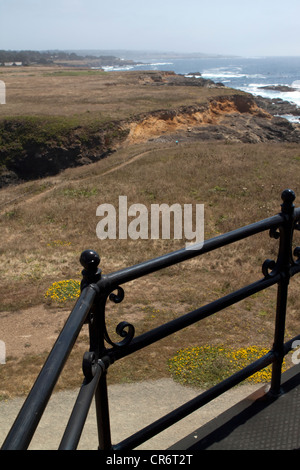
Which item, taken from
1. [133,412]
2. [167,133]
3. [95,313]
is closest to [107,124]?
[167,133]

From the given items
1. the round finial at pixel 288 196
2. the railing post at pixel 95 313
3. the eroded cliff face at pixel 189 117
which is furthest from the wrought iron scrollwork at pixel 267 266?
the eroded cliff face at pixel 189 117

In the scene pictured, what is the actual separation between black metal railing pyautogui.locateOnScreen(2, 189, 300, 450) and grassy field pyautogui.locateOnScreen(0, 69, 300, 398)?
5090 millimetres

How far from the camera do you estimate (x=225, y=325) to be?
29.0 ft

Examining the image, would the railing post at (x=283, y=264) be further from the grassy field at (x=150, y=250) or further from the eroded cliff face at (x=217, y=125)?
the eroded cliff face at (x=217, y=125)

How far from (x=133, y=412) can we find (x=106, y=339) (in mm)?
4956

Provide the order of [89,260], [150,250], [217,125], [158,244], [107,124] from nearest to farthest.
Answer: [89,260] → [150,250] → [158,244] → [107,124] → [217,125]

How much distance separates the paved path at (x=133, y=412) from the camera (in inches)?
224

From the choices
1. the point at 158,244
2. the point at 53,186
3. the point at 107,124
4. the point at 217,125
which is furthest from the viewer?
the point at 217,125

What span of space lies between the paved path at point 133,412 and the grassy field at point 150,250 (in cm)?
36

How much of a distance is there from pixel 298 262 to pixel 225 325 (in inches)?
256

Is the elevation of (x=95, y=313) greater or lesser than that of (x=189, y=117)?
lesser

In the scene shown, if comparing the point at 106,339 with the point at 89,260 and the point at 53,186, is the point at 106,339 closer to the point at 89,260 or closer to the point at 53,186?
the point at 89,260

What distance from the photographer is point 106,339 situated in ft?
5.76

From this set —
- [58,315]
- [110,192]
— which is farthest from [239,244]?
[110,192]
